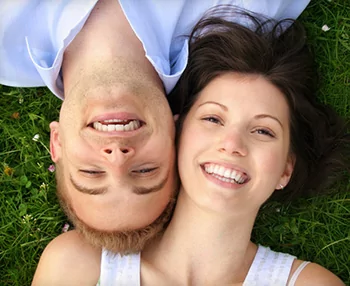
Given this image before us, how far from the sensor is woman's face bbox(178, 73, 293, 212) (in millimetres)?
3248

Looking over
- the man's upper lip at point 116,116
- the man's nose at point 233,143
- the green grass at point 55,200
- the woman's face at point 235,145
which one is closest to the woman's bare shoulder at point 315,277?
the green grass at point 55,200

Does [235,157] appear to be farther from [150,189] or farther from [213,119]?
[150,189]

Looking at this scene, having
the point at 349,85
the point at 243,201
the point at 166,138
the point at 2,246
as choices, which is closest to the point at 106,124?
the point at 166,138

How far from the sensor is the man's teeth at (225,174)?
10.6ft

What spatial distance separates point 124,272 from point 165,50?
5.04ft

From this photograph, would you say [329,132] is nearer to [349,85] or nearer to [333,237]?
[349,85]

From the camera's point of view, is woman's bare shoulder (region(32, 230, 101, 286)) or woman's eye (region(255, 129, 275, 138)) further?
woman's bare shoulder (region(32, 230, 101, 286))

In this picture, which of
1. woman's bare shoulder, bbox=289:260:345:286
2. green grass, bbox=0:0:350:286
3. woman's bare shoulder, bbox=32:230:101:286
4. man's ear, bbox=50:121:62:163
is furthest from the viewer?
green grass, bbox=0:0:350:286

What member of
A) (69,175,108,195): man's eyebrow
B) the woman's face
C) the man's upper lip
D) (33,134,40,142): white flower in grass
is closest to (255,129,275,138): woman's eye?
the woman's face

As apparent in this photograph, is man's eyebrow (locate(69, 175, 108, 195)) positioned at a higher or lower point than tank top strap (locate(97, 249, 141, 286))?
higher

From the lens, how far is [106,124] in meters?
3.11

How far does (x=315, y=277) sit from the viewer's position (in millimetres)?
3797

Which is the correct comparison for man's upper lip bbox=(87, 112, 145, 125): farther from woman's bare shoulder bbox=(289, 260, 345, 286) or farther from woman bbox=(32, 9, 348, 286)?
woman's bare shoulder bbox=(289, 260, 345, 286)

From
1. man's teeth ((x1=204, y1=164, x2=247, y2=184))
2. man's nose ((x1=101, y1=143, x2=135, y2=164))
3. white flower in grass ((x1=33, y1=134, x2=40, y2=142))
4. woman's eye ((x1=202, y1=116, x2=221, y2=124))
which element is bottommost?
white flower in grass ((x1=33, y1=134, x2=40, y2=142))
